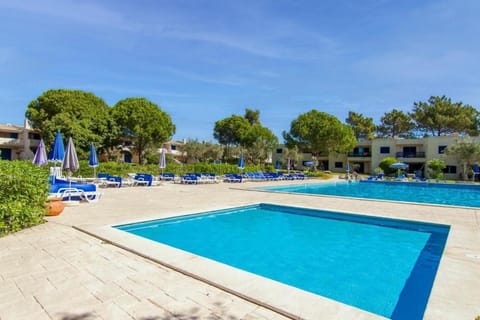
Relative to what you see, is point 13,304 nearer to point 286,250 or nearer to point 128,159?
point 286,250

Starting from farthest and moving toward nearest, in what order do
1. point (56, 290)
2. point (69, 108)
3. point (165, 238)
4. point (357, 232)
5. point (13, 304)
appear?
1. point (69, 108)
2. point (357, 232)
3. point (165, 238)
4. point (56, 290)
5. point (13, 304)

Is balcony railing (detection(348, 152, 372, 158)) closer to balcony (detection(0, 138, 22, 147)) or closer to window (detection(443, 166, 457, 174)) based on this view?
window (detection(443, 166, 457, 174))

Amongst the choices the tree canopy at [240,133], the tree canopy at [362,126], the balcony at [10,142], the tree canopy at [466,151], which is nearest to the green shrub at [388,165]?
the tree canopy at [466,151]

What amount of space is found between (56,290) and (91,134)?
1184 inches

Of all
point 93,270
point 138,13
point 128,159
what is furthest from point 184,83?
point 128,159

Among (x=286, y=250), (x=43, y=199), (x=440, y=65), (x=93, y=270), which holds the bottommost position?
(x=286, y=250)

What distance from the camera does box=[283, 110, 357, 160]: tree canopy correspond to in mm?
41031

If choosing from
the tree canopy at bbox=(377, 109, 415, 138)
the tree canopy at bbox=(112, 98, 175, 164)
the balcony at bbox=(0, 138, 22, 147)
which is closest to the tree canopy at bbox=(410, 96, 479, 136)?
the tree canopy at bbox=(377, 109, 415, 138)

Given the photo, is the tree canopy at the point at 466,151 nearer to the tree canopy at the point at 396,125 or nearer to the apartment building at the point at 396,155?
the apartment building at the point at 396,155

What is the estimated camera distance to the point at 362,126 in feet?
181

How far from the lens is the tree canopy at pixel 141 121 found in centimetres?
3427

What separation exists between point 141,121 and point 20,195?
2982cm

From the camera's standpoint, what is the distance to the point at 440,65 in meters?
16.4

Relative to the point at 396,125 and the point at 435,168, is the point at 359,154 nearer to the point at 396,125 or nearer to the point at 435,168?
the point at 396,125
